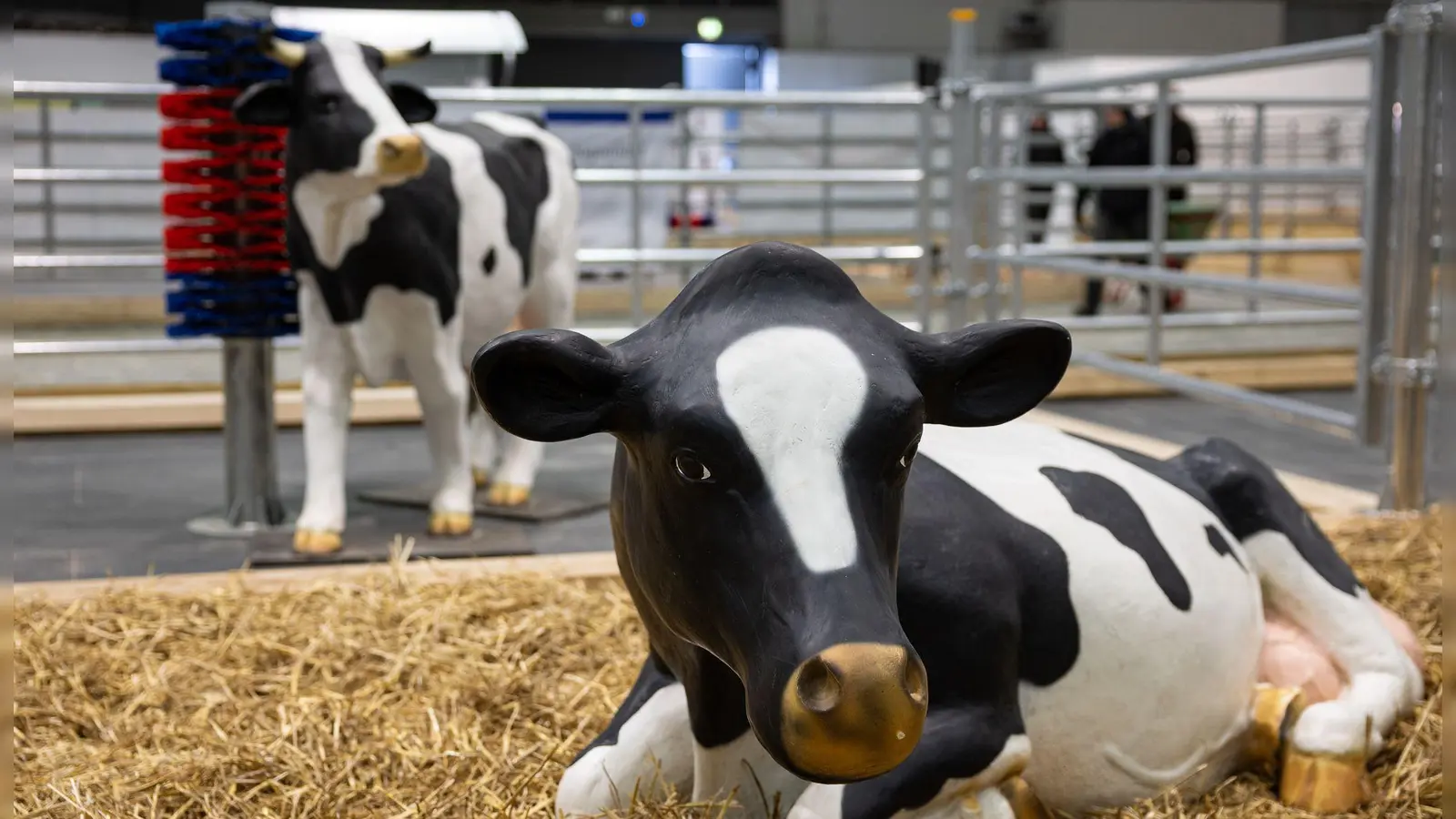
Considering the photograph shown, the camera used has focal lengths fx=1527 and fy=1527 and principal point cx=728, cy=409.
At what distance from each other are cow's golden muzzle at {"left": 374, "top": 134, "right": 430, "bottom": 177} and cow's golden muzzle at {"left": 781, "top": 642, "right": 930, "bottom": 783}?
7.38 ft

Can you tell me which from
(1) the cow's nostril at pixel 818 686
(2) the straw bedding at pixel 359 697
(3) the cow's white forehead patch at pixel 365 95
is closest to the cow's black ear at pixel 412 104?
(3) the cow's white forehead patch at pixel 365 95

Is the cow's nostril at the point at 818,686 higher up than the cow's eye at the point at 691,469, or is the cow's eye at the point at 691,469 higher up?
the cow's eye at the point at 691,469

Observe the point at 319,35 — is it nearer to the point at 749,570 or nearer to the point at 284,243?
the point at 284,243

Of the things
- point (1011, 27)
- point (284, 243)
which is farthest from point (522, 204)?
point (1011, 27)

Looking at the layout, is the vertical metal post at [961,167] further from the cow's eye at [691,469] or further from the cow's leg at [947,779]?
the cow's eye at [691,469]

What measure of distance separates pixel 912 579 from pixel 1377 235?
7.48 ft

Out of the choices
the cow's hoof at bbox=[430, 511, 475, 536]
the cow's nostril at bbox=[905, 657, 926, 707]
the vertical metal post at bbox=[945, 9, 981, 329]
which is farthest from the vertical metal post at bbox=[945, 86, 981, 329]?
the cow's nostril at bbox=[905, 657, 926, 707]

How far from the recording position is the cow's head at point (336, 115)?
309 cm

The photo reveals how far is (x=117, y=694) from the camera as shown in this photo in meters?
2.25

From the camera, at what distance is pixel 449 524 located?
351 centimetres

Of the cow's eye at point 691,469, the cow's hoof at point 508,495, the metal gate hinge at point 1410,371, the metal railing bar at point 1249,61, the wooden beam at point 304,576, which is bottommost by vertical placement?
the cow's hoof at point 508,495

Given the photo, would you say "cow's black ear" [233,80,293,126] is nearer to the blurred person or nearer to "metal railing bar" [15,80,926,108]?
"metal railing bar" [15,80,926,108]

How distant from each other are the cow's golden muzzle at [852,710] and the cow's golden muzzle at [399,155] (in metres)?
2.25

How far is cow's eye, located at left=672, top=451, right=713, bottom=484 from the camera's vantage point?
3.74 feet
